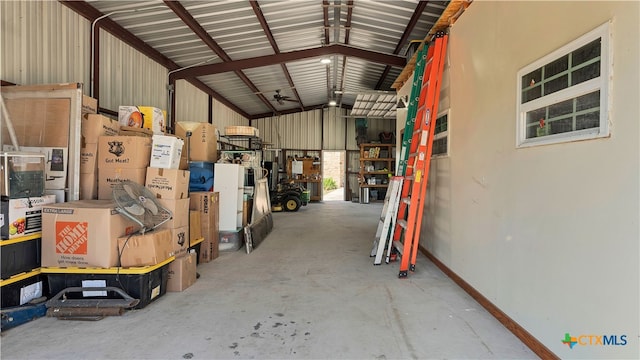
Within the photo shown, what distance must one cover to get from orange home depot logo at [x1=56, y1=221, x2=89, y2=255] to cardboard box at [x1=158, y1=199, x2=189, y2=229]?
70 cm

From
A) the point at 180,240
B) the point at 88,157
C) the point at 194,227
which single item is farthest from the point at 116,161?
the point at 194,227

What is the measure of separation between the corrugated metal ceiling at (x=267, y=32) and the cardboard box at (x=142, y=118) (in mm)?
1530

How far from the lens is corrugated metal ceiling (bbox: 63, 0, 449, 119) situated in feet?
15.9

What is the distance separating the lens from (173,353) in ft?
7.15

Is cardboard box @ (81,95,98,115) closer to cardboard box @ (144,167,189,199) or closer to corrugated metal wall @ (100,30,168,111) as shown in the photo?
cardboard box @ (144,167,189,199)

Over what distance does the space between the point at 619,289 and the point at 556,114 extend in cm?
111

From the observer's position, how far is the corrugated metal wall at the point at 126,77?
481 cm

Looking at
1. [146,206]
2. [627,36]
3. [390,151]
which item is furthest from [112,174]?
[390,151]

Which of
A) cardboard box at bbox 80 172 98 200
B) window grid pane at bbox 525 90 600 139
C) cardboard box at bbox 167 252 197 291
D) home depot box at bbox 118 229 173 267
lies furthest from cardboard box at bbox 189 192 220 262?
window grid pane at bbox 525 90 600 139

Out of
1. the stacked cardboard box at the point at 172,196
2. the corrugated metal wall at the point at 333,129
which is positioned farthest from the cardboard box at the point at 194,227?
the corrugated metal wall at the point at 333,129

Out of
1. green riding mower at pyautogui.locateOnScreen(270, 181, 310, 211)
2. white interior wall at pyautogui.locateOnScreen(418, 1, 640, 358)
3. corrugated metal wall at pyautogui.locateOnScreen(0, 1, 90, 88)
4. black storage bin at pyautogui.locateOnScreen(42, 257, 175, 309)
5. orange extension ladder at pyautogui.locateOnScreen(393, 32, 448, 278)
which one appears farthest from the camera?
green riding mower at pyautogui.locateOnScreen(270, 181, 310, 211)

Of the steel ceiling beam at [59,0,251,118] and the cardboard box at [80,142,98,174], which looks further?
the steel ceiling beam at [59,0,251,118]

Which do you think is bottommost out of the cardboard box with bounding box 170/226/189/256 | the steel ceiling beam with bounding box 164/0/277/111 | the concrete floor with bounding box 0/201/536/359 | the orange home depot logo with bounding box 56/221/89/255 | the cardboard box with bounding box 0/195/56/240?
the concrete floor with bounding box 0/201/536/359

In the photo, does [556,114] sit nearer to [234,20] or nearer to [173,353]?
[173,353]
